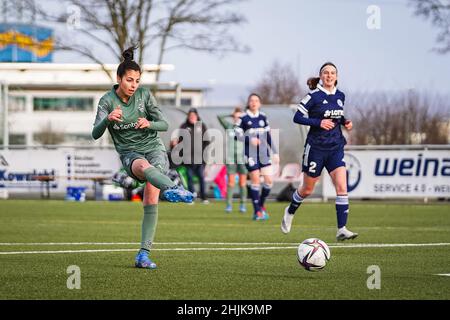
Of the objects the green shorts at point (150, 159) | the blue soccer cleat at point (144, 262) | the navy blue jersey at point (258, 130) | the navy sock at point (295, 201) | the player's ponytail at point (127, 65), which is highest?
the player's ponytail at point (127, 65)

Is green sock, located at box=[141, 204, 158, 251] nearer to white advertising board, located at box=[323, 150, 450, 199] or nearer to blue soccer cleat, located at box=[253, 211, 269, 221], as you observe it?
blue soccer cleat, located at box=[253, 211, 269, 221]

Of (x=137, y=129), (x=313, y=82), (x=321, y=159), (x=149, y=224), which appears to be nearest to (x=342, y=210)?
(x=321, y=159)

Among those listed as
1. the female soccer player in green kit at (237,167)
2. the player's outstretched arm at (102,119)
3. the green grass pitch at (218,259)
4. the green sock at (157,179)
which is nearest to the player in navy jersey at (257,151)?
the green grass pitch at (218,259)

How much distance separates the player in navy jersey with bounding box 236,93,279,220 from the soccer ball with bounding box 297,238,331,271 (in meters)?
9.58

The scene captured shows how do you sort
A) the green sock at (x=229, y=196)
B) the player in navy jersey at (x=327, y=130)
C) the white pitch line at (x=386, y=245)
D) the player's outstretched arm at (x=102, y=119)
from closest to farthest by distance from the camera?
1. the player's outstretched arm at (x=102, y=119)
2. the white pitch line at (x=386, y=245)
3. the player in navy jersey at (x=327, y=130)
4. the green sock at (x=229, y=196)

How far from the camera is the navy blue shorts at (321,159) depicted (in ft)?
41.4

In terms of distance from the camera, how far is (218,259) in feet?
33.9

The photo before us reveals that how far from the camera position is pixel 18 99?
9144cm

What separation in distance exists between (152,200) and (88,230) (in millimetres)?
5868

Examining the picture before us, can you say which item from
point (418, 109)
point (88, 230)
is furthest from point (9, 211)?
point (418, 109)

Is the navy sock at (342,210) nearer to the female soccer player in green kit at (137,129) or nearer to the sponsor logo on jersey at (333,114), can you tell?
the sponsor logo on jersey at (333,114)

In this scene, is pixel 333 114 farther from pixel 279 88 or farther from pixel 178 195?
pixel 279 88

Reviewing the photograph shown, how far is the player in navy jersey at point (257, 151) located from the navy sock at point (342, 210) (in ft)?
20.1

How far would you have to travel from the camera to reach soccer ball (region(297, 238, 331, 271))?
888cm
